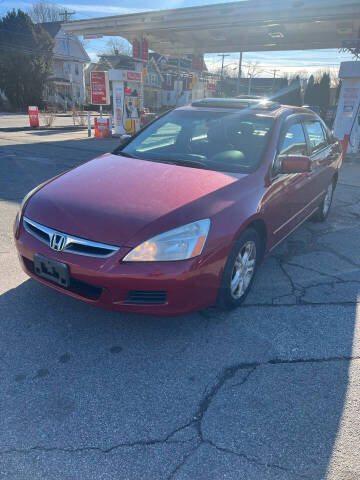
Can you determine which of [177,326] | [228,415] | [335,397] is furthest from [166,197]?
[335,397]

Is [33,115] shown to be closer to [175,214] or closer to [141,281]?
[175,214]

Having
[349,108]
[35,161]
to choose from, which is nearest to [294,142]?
[35,161]

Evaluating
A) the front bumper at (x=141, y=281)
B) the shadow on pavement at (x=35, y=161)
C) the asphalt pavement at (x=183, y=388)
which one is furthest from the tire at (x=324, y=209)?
the shadow on pavement at (x=35, y=161)

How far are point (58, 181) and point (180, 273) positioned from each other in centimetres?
153

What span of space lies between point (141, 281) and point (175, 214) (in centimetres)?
53

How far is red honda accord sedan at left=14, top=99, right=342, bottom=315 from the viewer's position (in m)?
2.49

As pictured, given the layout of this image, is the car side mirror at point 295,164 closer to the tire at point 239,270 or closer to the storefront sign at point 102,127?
the tire at point 239,270

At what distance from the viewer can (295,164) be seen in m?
3.39

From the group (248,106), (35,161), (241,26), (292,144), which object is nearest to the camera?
(292,144)

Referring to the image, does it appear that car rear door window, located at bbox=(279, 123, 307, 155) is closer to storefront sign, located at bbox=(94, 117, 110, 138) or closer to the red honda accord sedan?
the red honda accord sedan

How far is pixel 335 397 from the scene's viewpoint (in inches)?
93.0

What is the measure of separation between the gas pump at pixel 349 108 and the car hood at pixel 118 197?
33.2 feet

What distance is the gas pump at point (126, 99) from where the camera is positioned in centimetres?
1719

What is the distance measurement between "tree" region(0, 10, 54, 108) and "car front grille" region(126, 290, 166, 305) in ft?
133
